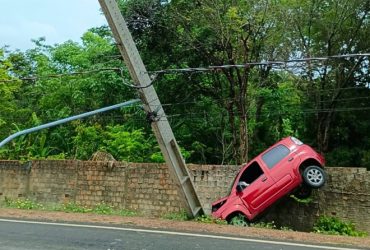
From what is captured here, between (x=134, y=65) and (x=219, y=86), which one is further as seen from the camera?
(x=219, y=86)

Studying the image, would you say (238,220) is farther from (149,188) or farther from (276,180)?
(149,188)

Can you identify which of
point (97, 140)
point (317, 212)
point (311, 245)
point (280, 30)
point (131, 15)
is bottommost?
point (317, 212)

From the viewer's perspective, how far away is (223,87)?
875 inches

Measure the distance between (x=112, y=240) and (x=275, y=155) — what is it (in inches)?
236

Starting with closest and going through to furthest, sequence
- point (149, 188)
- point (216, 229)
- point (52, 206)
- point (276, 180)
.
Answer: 1. point (216, 229)
2. point (276, 180)
3. point (149, 188)
4. point (52, 206)

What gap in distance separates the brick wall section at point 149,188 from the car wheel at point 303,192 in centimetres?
25

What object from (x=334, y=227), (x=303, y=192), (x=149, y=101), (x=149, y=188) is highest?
(x=149, y=101)

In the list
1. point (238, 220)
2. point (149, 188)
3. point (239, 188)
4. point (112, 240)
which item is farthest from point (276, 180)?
point (112, 240)

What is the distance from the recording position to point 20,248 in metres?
7.45

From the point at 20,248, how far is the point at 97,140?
44.6ft

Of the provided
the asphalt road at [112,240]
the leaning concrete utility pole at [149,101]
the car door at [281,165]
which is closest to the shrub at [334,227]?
the car door at [281,165]

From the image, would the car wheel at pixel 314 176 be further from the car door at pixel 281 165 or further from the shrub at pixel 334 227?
the shrub at pixel 334 227

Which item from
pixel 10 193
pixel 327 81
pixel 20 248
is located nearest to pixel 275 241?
pixel 20 248

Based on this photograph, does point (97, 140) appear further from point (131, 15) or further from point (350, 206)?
point (350, 206)
